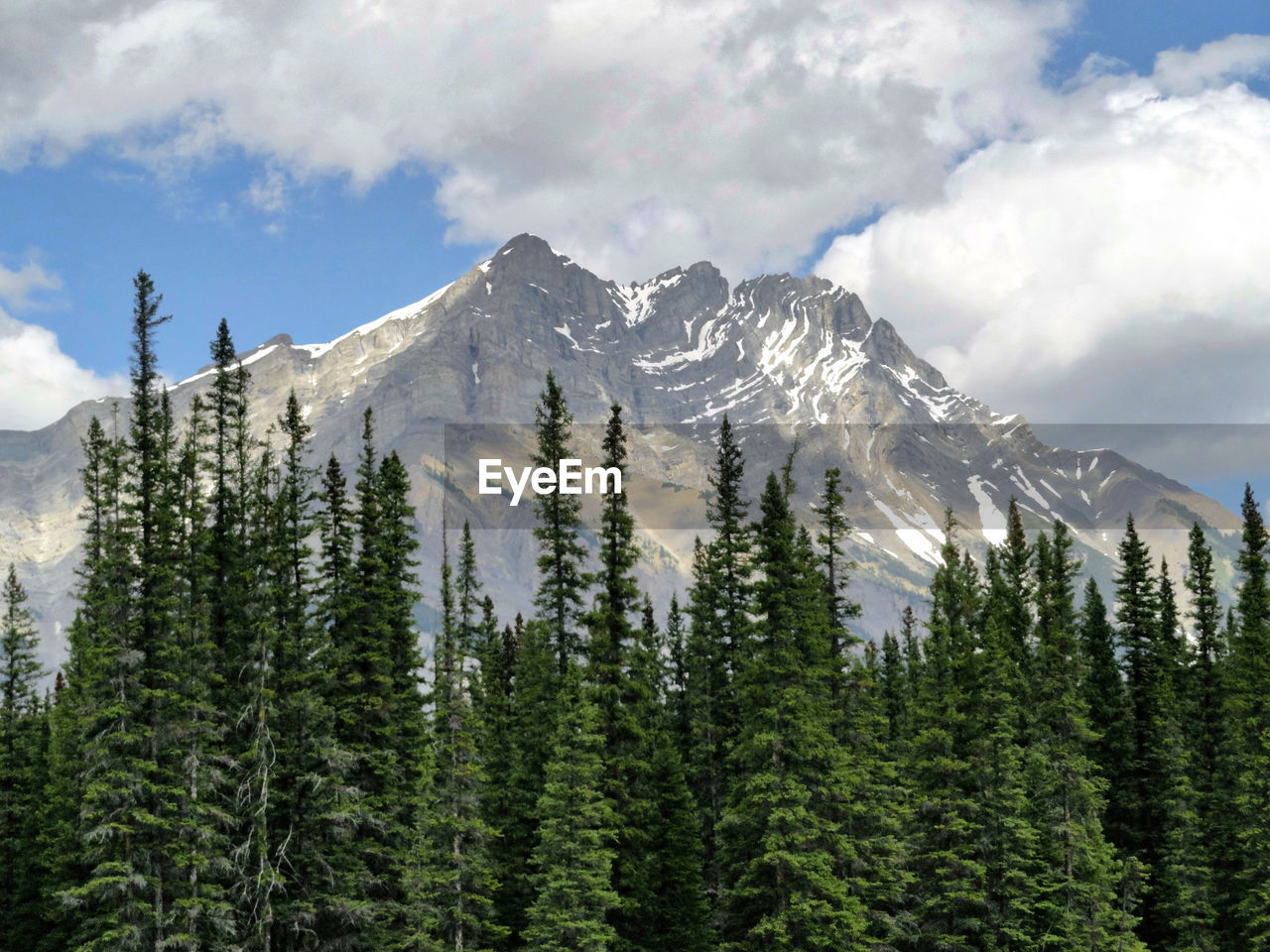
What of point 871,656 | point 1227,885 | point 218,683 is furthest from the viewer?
point 871,656

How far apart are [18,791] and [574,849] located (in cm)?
4040

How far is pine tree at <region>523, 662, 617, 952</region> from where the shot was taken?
44.0m

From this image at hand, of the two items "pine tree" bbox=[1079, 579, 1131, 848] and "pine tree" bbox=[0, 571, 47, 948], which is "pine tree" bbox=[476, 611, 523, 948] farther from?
"pine tree" bbox=[1079, 579, 1131, 848]

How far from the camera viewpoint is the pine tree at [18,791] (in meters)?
63.6

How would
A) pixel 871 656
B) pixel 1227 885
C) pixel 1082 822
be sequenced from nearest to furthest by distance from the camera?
pixel 1082 822 < pixel 1227 885 < pixel 871 656

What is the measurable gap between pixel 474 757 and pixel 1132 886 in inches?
1296

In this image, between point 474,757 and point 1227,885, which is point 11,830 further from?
point 1227,885

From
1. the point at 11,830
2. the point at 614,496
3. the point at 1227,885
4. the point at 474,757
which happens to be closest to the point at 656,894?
the point at 474,757

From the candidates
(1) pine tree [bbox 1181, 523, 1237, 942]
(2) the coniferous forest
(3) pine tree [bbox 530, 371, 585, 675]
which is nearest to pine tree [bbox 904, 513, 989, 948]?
(2) the coniferous forest

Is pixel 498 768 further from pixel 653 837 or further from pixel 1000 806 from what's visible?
pixel 1000 806

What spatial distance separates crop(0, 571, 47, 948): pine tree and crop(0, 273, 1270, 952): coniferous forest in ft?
10.0

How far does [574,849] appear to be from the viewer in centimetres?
4419

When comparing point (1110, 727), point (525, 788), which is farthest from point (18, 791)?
point (1110, 727)

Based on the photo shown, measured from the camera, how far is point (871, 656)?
80750 millimetres
